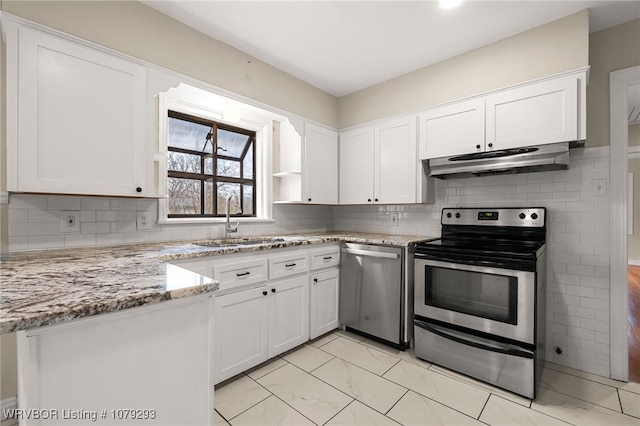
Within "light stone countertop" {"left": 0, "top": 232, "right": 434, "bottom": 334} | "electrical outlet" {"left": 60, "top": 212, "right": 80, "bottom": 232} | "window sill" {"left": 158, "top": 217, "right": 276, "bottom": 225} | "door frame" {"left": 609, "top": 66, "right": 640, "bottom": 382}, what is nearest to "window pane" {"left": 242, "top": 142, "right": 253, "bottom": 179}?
"window sill" {"left": 158, "top": 217, "right": 276, "bottom": 225}

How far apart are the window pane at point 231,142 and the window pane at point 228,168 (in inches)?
2.8

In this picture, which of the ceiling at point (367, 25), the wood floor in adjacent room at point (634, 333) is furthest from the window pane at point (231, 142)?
the wood floor in adjacent room at point (634, 333)

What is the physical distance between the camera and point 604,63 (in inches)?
89.8

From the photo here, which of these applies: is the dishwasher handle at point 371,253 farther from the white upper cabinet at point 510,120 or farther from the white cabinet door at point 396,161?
the white upper cabinet at point 510,120

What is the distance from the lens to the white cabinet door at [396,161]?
9.59 ft

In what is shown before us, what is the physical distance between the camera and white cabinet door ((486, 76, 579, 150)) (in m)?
2.11

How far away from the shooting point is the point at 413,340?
8.66ft

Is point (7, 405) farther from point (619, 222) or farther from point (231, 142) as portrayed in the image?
point (619, 222)

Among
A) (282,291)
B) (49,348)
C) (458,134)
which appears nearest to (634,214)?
(458,134)

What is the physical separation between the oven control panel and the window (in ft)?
6.64

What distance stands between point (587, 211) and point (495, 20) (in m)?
1.60

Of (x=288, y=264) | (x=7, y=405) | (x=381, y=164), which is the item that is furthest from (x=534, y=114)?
(x=7, y=405)

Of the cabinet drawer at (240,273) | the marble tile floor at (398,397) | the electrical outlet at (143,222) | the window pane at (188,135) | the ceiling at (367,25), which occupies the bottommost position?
the marble tile floor at (398,397)

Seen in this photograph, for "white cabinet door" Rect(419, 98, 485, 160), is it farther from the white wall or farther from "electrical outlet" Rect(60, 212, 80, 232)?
"electrical outlet" Rect(60, 212, 80, 232)
